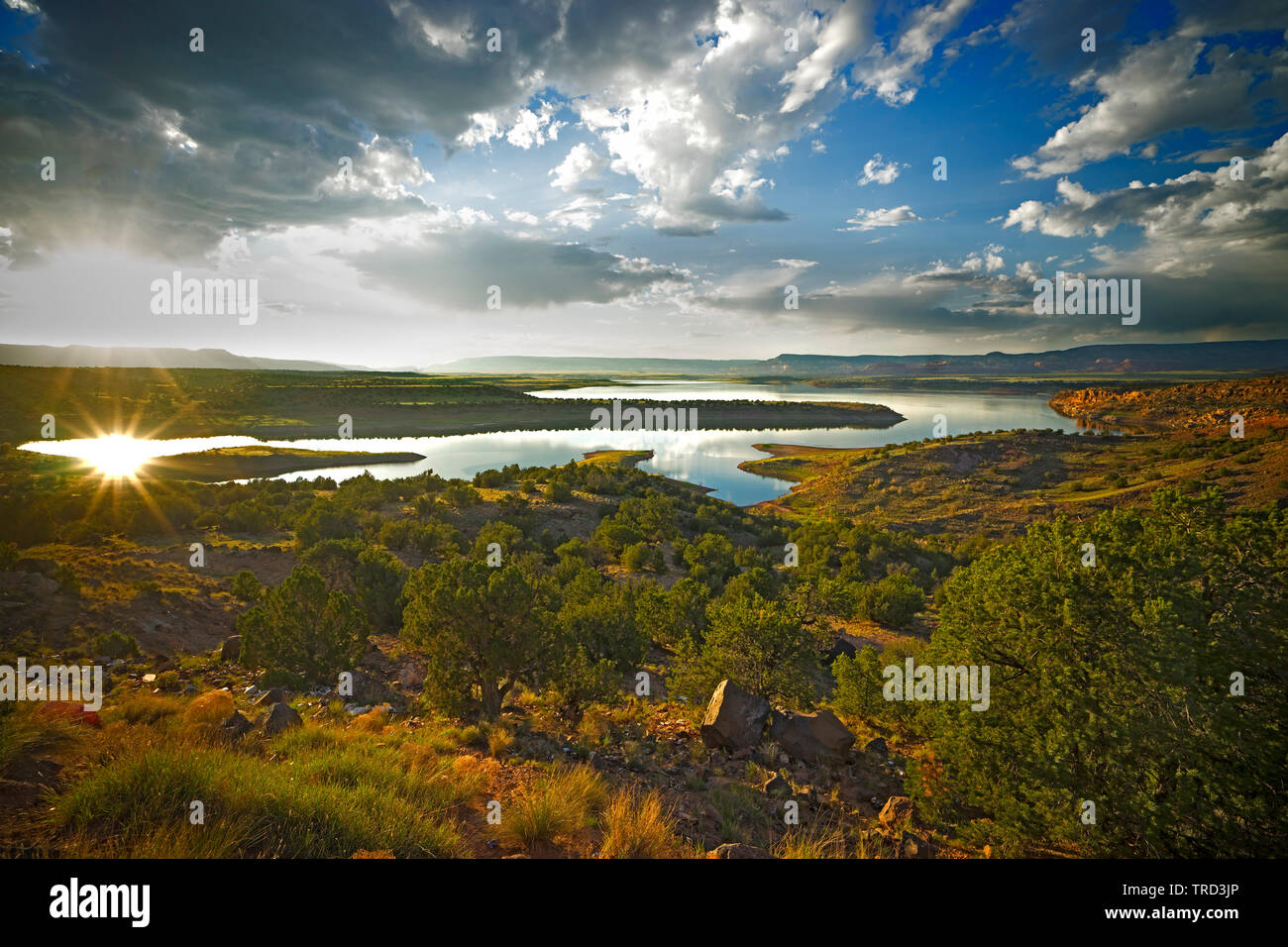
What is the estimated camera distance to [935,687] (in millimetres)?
9148

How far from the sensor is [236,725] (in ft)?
26.5

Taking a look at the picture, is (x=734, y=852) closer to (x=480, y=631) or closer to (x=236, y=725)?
(x=480, y=631)

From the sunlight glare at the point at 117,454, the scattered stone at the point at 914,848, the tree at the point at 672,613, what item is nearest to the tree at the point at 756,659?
the tree at the point at 672,613

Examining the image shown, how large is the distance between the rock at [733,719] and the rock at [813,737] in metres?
0.36

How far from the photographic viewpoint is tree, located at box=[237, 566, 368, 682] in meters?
12.3

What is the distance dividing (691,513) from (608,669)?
2697 centimetres

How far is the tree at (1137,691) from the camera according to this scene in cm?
563

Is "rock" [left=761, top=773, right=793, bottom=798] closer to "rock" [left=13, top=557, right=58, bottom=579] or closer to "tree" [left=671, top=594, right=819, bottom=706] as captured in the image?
"tree" [left=671, top=594, right=819, bottom=706]

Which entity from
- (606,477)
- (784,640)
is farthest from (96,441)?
(784,640)

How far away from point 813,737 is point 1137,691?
5003 millimetres
